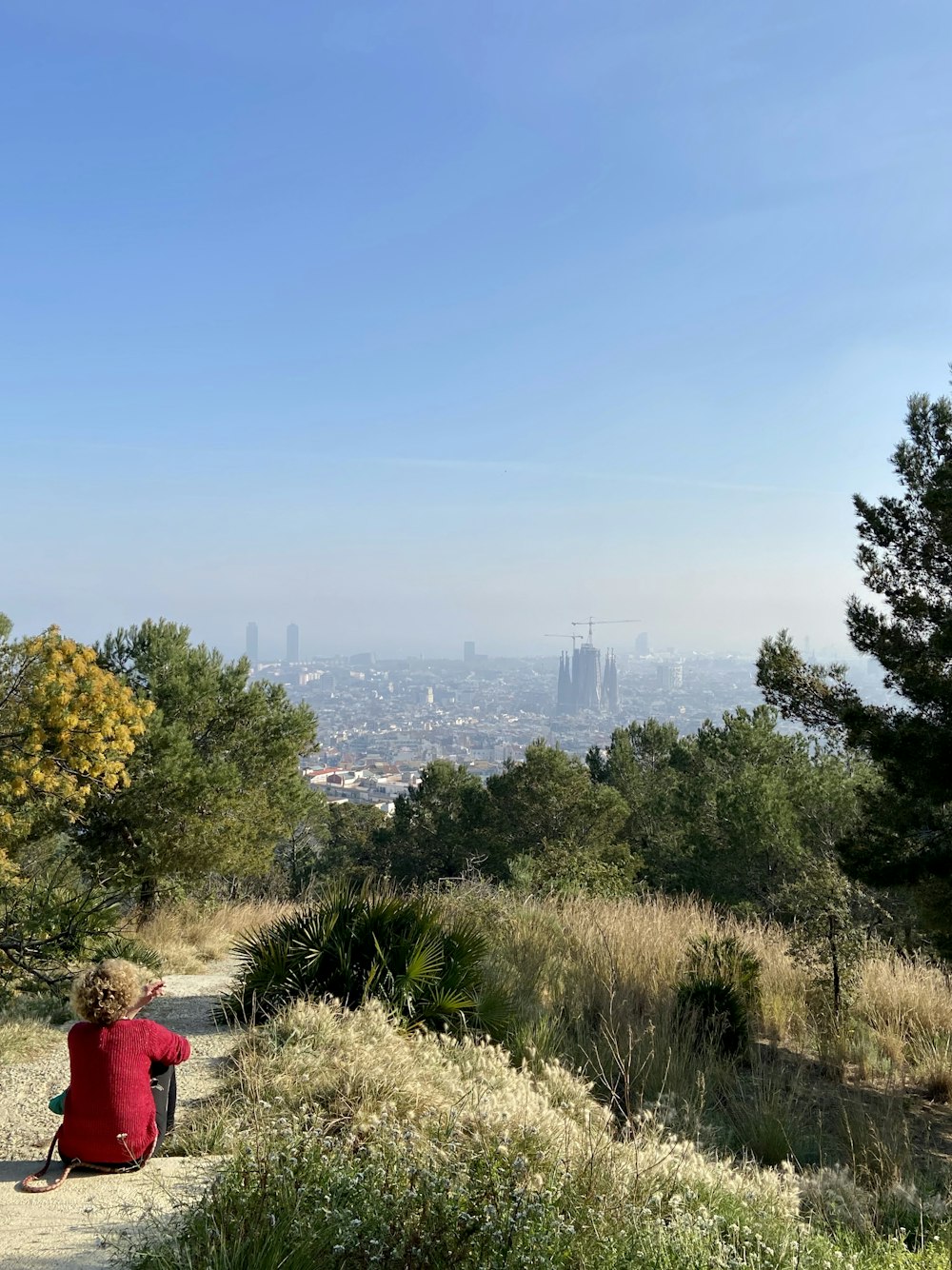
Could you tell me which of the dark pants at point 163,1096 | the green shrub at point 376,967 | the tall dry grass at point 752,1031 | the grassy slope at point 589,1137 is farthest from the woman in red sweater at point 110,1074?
the tall dry grass at point 752,1031

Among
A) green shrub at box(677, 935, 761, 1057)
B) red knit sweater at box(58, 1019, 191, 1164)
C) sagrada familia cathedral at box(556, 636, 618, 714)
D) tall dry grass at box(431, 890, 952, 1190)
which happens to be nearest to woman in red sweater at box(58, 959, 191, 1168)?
red knit sweater at box(58, 1019, 191, 1164)

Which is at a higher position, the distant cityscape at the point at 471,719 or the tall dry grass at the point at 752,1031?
the tall dry grass at the point at 752,1031

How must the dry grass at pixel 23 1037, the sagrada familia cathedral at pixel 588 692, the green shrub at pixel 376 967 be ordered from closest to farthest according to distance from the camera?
the green shrub at pixel 376 967, the dry grass at pixel 23 1037, the sagrada familia cathedral at pixel 588 692

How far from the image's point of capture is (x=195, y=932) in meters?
13.6

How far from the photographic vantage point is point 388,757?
4739 inches

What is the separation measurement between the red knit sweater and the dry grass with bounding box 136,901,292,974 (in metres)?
6.11

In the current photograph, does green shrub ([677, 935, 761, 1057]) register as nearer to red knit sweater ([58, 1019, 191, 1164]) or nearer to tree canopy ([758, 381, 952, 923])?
tree canopy ([758, 381, 952, 923])

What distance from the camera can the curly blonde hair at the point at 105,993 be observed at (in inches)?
189

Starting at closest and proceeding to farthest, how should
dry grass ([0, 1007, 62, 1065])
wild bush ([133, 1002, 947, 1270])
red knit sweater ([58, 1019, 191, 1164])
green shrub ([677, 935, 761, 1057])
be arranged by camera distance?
1. wild bush ([133, 1002, 947, 1270])
2. red knit sweater ([58, 1019, 191, 1164])
3. dry grass ([0, 1007, 62, 1065])
4. green shrub ([677, 935, 761, 1057])

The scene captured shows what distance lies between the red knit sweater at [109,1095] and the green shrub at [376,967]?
2018mm

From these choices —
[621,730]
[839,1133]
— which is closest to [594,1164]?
[839,1133]

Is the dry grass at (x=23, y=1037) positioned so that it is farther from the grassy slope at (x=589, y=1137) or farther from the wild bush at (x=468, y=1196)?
the wild bush at (x=468, y=1196)

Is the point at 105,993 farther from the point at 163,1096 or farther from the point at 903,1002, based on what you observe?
the point at 903,1002

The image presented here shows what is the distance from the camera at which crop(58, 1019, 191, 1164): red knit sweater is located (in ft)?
15.4
